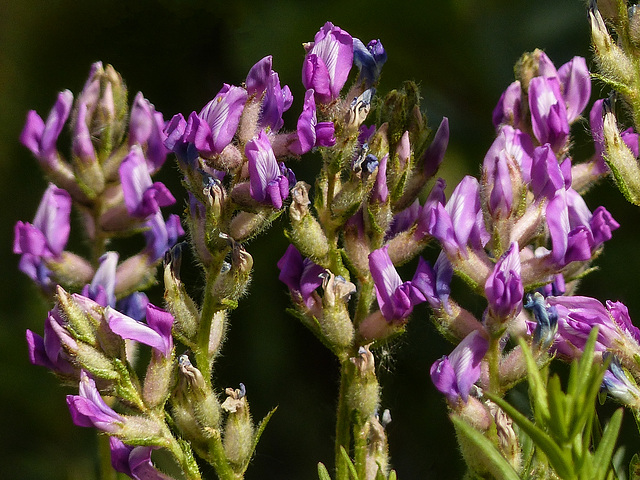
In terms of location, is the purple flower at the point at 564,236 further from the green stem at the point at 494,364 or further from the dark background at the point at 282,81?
the dark background at the point at 282,81

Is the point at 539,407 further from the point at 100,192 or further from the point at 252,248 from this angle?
the point at 252,248

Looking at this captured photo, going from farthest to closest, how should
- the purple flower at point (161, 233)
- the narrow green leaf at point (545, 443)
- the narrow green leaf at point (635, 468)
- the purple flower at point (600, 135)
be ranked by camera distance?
the purple flower at point (161, 233)
the purple flower at point (600, 135)
the narrow green leaf at point (635, 468)
the narrow green leaf at point (545, 443)

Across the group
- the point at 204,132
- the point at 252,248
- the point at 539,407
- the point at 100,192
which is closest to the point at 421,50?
the point at 252,248

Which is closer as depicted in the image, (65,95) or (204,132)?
(204,132)

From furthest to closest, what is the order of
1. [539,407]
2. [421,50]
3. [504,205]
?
1. [421,50]
2. [504,205]
3. [539,407]

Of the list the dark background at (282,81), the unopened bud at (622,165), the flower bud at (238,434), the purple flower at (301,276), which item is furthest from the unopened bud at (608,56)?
the dark background at (282,81)

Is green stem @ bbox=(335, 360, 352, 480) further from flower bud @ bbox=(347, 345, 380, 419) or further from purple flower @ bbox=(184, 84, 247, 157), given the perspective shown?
purple flower @ bbox=(184, 84, 247, 157)

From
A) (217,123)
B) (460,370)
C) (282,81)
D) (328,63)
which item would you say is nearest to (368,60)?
(328,63)
